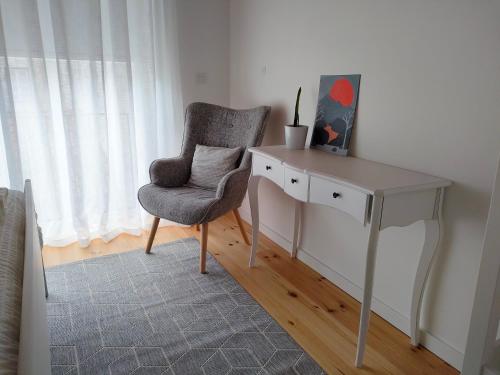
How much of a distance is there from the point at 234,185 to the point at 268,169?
12.9 inches

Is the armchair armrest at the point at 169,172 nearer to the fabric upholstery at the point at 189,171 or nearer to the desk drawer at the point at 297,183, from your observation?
the fabric upholstery at the point at 189,171

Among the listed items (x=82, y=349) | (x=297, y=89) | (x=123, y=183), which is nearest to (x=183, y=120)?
(x=123, y=183)

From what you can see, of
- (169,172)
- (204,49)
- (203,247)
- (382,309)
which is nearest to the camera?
Result: (382,309)

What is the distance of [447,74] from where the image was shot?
1.51 meters

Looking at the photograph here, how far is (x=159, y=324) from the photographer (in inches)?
73.2

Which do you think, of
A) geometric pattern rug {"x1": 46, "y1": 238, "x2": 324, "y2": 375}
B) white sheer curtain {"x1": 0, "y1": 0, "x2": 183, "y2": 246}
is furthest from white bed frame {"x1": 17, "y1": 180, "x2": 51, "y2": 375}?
white sheer curtain {"x1": 0, "y1": 0, "x2": 183, "y2": 246}

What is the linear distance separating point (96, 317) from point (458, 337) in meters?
1.71

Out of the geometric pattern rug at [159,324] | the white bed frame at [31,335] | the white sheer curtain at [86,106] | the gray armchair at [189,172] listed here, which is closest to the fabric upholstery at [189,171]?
the gray armchair at [189,172]

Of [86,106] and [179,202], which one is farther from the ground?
[86,106]

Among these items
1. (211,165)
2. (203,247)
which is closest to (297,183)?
(203,247)

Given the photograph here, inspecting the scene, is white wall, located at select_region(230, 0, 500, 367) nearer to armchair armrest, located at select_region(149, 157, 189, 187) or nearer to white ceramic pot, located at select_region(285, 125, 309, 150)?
white ceramic pot, located at select_region(285, 125, 309, 150)

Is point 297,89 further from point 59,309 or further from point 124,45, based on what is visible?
point 59,309

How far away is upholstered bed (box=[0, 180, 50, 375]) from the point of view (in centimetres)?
59

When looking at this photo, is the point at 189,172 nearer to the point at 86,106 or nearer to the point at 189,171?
the point at 189,171
